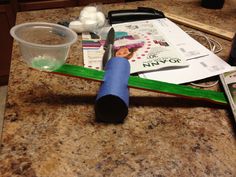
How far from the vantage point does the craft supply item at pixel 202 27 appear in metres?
0.84

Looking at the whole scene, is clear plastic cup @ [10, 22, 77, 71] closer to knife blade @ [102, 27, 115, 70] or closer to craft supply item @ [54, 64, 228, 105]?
craft supply item @ [54, 64, 228, 105]

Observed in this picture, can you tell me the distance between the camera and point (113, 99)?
491 mm

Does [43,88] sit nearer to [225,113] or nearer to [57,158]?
[57,158]

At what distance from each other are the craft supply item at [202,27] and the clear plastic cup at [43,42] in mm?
506

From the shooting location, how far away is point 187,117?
54 centimetres

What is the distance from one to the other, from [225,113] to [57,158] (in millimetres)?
369

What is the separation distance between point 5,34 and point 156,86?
4.36ft

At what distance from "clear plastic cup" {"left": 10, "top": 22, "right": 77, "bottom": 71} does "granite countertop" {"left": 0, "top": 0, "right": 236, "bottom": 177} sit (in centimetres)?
9

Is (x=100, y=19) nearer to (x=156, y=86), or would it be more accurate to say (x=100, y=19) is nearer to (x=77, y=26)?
(x=77, y=26)

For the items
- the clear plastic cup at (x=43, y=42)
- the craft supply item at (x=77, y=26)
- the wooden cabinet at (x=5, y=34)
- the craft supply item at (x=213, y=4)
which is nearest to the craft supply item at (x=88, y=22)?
the craft supply item at (x=77, y=26)

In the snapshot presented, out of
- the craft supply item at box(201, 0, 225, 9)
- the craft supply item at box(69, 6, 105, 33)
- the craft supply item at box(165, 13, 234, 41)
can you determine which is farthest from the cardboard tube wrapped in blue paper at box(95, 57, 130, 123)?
the craft supply item at box(201, 0, 225, 9)

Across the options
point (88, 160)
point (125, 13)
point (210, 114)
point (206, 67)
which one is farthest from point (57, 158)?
point (125, 13)

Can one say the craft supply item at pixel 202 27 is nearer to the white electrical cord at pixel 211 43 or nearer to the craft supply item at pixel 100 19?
the white electrical cord at pixel 211 43

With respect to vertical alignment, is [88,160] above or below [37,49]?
below
